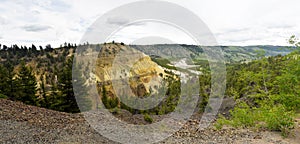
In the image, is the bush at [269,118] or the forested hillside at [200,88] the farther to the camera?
the forested hillside at [200,88]

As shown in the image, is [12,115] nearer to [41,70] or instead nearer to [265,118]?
[265,118]

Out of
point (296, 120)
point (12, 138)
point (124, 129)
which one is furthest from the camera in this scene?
point (296, 120)

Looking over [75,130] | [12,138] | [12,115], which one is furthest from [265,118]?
[12,115]

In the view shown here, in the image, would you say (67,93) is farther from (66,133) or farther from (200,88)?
(66,133)

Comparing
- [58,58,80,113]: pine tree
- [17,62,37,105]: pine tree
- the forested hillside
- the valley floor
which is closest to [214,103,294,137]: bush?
the forested hillside

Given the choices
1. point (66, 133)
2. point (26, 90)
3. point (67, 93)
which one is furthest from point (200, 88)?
point (26, 90)

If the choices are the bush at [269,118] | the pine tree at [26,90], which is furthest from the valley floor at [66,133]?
the pine tree at [26,90]

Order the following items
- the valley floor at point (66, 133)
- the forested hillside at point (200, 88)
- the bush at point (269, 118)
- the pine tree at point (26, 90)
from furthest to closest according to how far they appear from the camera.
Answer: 1. the pine tree at point (26, 90)
2. the forested hillside at point (200, 88)
3. the bush at point (269, 118)
4. the valley floor at point (66, 133)

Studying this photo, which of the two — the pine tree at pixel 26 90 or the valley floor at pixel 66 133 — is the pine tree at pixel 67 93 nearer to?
the pine tree at pixel 26 90
